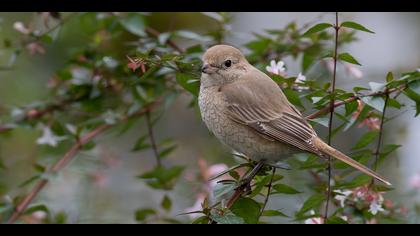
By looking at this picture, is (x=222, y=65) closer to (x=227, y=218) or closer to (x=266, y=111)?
(x=266, y=111)

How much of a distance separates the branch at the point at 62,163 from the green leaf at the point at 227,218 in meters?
1.53

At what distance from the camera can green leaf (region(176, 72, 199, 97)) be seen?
10.2ft

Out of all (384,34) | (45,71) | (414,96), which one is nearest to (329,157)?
(414,96)

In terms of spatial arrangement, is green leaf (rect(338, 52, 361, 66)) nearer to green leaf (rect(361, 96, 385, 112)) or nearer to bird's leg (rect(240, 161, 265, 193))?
green leaf (rect(361, 96, 385, 112))

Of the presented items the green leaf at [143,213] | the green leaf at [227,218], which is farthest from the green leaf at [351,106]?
the green leaf at [143,213]

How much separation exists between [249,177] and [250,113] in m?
0.47

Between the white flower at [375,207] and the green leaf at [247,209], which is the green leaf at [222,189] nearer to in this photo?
the green leaf at [247,209]

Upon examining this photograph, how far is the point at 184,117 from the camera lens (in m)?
7.17

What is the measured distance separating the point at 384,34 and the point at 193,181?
4.81 m

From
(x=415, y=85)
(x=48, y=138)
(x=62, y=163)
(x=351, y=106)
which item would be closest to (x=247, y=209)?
(x=351, y=106)

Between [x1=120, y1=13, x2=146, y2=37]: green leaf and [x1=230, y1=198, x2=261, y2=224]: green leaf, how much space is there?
150 centimetres

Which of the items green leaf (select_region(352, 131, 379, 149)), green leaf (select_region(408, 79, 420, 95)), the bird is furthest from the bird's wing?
green leaf (select_region(408, 79, 420, 95))

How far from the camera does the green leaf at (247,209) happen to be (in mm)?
2723
